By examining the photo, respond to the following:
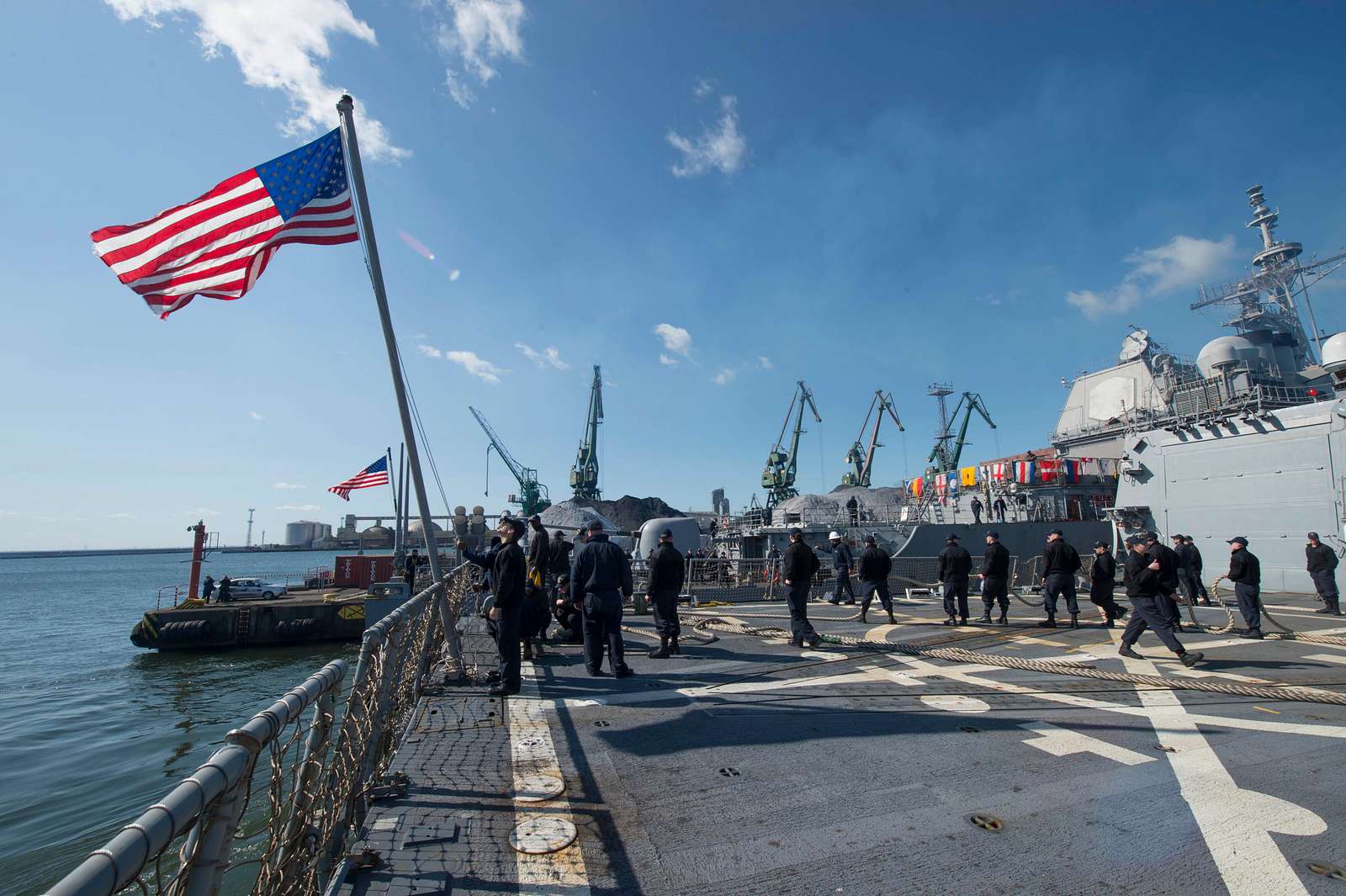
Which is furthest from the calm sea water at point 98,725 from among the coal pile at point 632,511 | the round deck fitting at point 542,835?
the coal pile at point 632,511

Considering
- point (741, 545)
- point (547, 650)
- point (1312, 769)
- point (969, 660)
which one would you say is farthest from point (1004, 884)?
point (741, 545)

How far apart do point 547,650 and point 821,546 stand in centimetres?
2286

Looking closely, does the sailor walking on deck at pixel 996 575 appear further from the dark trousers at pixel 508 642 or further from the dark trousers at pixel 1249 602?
the dark trousers at pixel 508 642

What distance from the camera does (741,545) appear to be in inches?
1266

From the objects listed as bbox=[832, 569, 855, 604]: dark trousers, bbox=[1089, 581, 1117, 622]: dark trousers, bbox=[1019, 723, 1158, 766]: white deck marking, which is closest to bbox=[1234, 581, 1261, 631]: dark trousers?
bbox=[1089, 581, 1117, 622]: dark trousers

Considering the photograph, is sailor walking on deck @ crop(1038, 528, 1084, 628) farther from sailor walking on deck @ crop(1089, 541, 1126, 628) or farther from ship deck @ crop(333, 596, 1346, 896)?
ship deck @ crop(333, 596, 1346, 896)

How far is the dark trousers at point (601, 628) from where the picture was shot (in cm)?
687

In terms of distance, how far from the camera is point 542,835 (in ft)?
10.4

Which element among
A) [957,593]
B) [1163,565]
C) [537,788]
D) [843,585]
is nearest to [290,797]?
[537,788]

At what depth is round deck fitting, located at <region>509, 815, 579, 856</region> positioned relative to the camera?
3046 mm

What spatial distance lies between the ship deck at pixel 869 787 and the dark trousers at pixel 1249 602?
3040mm

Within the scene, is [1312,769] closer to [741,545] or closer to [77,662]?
[741,545]

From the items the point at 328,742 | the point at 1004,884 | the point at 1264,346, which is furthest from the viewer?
the point at 1264,346

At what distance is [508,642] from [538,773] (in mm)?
2119
